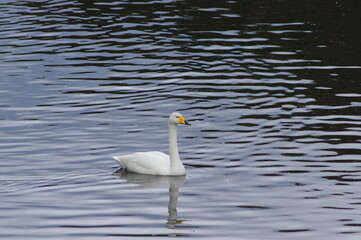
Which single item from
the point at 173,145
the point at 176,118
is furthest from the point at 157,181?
the point at 176,118

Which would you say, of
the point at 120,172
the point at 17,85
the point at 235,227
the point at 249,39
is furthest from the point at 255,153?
the point at 249,39

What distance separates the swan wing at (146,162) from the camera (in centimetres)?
1855

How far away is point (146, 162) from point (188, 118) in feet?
15.1

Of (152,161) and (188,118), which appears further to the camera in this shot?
(188,118)

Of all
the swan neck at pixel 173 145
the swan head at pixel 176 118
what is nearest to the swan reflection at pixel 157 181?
the swan neck at pixel 173 145

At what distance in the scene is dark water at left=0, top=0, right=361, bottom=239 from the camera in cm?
1545

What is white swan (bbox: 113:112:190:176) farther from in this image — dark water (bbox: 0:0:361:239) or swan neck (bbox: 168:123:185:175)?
dark water (bbox: 0:0:361:239)

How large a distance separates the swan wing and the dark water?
22 centimetres

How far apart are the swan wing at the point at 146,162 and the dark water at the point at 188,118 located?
0.72 ft

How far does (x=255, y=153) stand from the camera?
19.4m

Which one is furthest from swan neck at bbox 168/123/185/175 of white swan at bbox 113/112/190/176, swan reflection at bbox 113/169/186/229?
swan reflection at bbox 113/169/186/229

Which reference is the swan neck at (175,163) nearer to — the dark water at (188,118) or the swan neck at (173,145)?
the swan neck at (173,145)

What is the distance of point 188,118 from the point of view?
22.9 meters

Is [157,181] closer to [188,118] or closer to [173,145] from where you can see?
[173,145]
